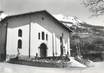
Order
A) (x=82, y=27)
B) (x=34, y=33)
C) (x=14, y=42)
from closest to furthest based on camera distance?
(x=14, y=42) → (x=34, y=33) → (x=82, y=27)

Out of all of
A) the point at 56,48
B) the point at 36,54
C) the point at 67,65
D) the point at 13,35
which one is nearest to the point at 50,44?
the point at 56,48

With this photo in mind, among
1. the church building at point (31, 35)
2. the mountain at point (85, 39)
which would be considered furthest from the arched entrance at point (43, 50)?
the mountain at point (85, 39)

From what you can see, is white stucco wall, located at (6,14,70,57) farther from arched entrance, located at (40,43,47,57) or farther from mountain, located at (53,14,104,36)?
mountain, located at (53,14,104,36)

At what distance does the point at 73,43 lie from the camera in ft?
174

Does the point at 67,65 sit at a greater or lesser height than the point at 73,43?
lesser

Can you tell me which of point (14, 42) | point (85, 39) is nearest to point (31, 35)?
point (14, 42)

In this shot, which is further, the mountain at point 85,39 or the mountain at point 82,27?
the mountain at point 82,27

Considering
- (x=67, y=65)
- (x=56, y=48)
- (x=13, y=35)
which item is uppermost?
(x=13, y=35)

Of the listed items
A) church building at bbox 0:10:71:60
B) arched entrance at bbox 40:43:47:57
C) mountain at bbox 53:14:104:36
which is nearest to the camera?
church building at bbox 0:10:71:60

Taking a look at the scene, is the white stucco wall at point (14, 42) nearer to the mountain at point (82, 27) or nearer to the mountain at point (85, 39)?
the mountain at point (85, 39)

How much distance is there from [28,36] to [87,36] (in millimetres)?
26865

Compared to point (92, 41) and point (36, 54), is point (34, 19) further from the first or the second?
point (92, 41)

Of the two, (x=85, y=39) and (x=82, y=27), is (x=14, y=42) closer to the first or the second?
(x=85, y=39)

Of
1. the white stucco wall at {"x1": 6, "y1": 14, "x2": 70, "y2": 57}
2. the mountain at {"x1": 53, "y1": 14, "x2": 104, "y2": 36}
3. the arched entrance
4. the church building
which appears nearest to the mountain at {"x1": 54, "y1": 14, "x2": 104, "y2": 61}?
the mountain at {"x1": 53, "y1": 14, "x2": 104, "y2": 36}
